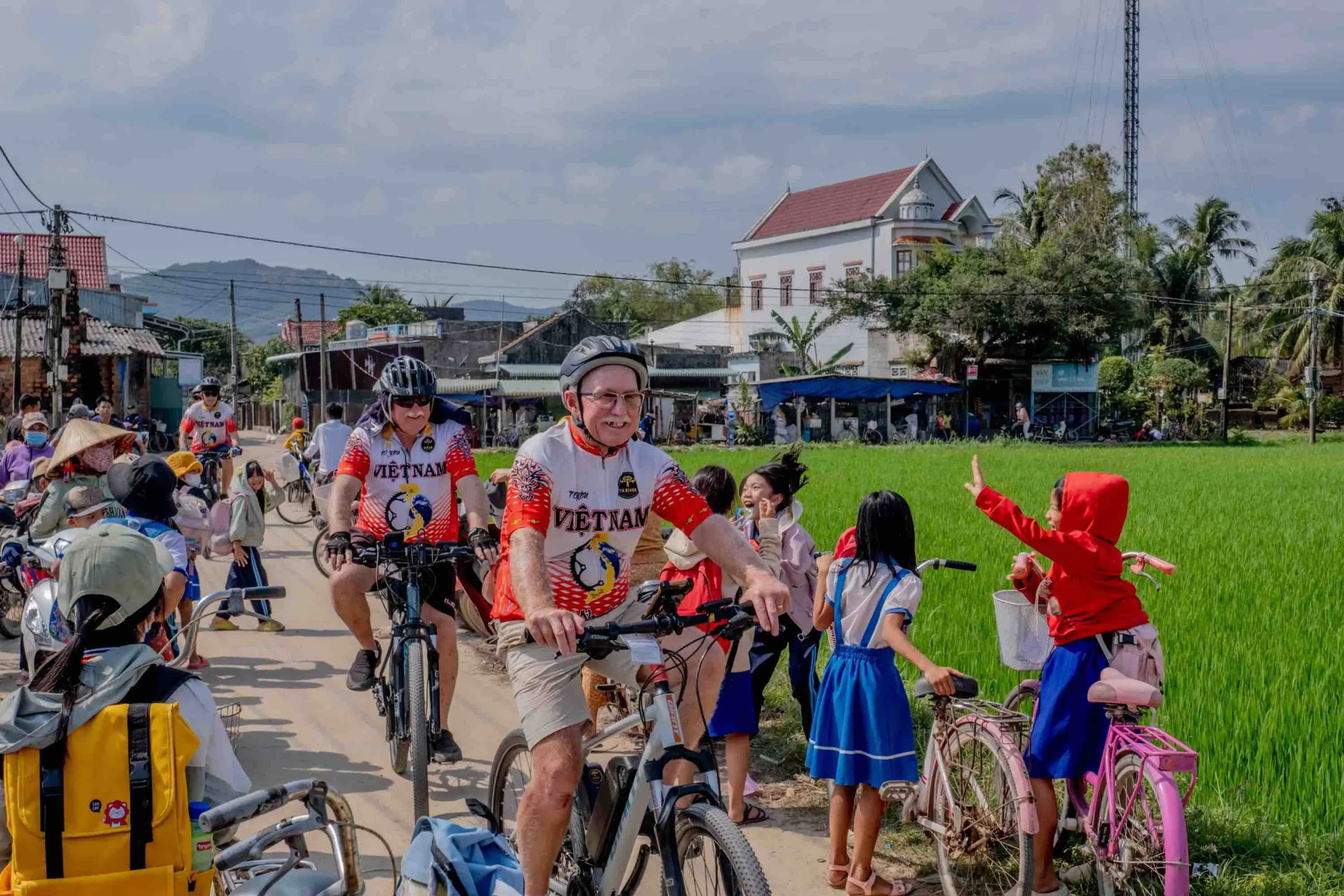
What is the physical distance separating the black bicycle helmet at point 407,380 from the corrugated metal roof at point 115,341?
97.4ft

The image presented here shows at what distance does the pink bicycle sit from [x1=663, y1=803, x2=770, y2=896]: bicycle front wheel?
1.36m

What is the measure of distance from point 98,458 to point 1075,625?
19.5 feet

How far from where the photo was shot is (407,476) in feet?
18.7

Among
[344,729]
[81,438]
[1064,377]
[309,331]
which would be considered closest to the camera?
[344,729]

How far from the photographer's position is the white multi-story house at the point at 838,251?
4841 centimetres

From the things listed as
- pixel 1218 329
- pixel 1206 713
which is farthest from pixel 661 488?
pixel 1218 329

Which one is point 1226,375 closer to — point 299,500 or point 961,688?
point 299,500

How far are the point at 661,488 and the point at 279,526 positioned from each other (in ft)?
44.0

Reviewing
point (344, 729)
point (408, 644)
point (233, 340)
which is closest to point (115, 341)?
point (233, 340)

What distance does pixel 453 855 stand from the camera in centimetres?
311

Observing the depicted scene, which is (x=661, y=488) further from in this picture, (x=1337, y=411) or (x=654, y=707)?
(x=1337, y=411)

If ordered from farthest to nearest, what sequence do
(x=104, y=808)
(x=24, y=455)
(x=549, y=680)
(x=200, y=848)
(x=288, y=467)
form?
(x=288, y=467) < (x=24, y=455) < (x=549, y=680) < (x=200, y=848) < (x=104, y=808)

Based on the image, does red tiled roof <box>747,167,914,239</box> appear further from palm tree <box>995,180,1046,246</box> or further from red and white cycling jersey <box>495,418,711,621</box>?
red and white cycling jersey <box>495,418,711,621</box>

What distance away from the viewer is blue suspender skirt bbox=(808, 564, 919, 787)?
4.12m
